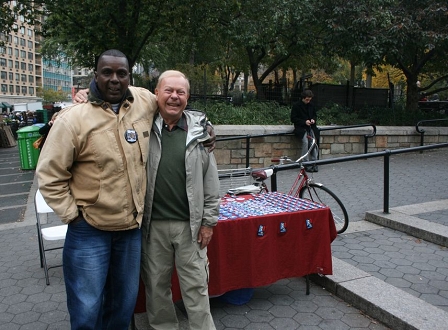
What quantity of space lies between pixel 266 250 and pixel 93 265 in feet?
4.89

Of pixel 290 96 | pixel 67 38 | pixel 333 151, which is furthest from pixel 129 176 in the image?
pixel 67 38

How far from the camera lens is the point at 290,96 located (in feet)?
46.8

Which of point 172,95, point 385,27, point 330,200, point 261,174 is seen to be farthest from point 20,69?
point 172,95

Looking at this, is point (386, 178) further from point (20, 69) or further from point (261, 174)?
point (20, 69)

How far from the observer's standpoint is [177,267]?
2.81m

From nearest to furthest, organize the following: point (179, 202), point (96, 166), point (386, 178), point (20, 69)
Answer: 1. point (96, 166)
2. point (179, 202)
3. point (386, 178)
4. point (20, 69)

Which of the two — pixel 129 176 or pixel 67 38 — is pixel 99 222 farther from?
pixel 67 38

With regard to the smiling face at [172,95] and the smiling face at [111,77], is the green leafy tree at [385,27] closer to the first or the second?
the smiling face at [172,95]

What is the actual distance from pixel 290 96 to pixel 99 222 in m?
12.5

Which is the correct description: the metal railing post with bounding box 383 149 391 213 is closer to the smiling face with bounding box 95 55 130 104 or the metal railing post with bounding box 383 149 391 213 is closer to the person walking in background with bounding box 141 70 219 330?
the person walking in background with bounding box 141 70 219 330

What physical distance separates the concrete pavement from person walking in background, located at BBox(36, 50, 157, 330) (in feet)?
3.79

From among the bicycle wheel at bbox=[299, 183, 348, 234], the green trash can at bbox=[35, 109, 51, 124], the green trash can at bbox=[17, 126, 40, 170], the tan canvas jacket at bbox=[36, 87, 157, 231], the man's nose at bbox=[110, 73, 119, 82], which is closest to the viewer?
the tan canvas jacket at bbox=[36, 87, 157, 231]

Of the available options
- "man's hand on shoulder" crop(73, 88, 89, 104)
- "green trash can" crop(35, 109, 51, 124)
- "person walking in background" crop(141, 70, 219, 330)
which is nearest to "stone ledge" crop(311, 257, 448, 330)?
"person walking in background" crop(141, 70, 219, 330)

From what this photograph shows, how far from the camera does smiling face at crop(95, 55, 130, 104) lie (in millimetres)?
2432
